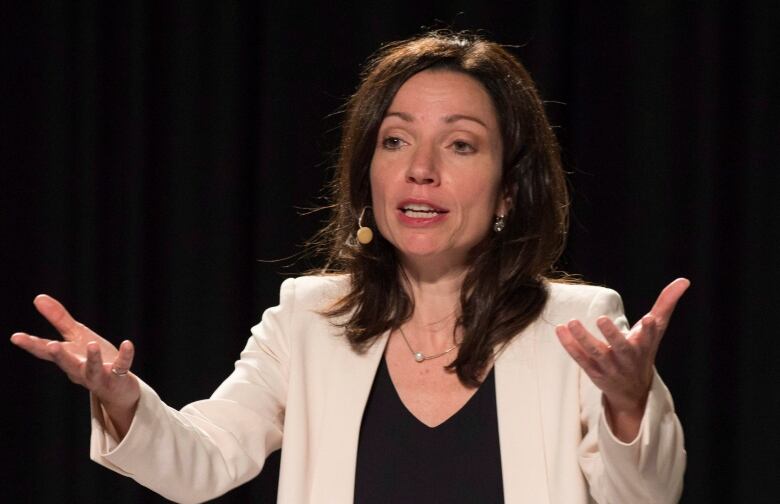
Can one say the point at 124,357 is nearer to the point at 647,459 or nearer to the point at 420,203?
the point at 420,203

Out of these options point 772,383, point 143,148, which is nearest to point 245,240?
point 143,148

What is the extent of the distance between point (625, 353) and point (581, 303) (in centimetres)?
42

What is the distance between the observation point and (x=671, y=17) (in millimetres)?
3156

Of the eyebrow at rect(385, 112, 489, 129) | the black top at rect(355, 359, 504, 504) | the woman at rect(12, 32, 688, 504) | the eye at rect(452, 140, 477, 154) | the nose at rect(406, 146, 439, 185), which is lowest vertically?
the black top at rect(355, 359, 504, 504)

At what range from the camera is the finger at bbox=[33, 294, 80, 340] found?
1.82 meters

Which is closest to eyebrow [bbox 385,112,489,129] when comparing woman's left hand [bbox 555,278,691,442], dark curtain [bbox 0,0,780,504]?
woman's left hand [bbox 555,278,691,442]

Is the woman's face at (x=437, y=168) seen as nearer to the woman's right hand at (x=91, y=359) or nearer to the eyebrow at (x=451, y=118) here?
the eyebrow at (x=451, y=118)

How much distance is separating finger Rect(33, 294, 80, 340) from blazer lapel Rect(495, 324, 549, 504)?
0.70m

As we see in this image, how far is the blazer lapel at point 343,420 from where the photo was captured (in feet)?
6.72

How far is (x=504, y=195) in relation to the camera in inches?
90.6

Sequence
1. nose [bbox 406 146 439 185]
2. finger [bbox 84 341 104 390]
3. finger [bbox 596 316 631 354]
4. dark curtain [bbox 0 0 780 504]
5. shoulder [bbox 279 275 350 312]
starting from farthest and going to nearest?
dark curtain [bbox 0 0 780 504] → shoulder [bbox 279 275 350 312] → nose [bbox 406 146 439 185] → finger [bbox 84 341 104 390] → finger [bbox 596 316 631 354]

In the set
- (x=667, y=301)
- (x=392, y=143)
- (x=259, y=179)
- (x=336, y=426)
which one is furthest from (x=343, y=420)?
(x=259, y=179)

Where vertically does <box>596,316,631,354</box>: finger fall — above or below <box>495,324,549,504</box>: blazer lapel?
above

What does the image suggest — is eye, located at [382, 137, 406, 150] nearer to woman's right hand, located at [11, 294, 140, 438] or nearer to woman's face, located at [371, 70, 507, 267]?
woman's face, located at [371, 70, 507, 267]
